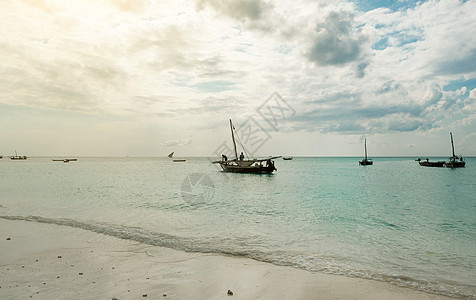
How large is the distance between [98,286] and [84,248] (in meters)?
3.53

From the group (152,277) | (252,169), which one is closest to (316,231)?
(152,277)

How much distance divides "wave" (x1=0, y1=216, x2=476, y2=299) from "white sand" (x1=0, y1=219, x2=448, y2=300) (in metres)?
0.47

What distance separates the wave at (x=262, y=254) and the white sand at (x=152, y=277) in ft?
1.53

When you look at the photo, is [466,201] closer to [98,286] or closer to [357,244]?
[357,244]

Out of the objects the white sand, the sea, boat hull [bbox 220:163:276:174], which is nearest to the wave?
the sea

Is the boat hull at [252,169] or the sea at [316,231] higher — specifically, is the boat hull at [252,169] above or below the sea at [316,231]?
above

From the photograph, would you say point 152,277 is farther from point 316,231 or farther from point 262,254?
point 316,231

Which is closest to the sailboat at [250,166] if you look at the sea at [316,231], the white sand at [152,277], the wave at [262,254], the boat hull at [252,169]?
the boat hull at [252,169]

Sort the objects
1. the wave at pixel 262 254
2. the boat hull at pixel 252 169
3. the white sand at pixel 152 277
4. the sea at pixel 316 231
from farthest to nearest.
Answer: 1. the boat hull at pixel 252 169
2. the sea at pixel 316 231
3. the wave at pixel 262 254
4. the white sand at pixel 152 277

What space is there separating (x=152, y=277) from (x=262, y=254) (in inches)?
143

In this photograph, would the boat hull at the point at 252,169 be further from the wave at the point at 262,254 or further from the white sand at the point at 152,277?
the white sand at the point at 152,277

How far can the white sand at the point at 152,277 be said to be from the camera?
5.71 m

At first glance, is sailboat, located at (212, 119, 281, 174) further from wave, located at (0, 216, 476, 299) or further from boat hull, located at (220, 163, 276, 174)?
wave, located at (0, 216, 476, 299)

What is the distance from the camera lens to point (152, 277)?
6566 millimetres
